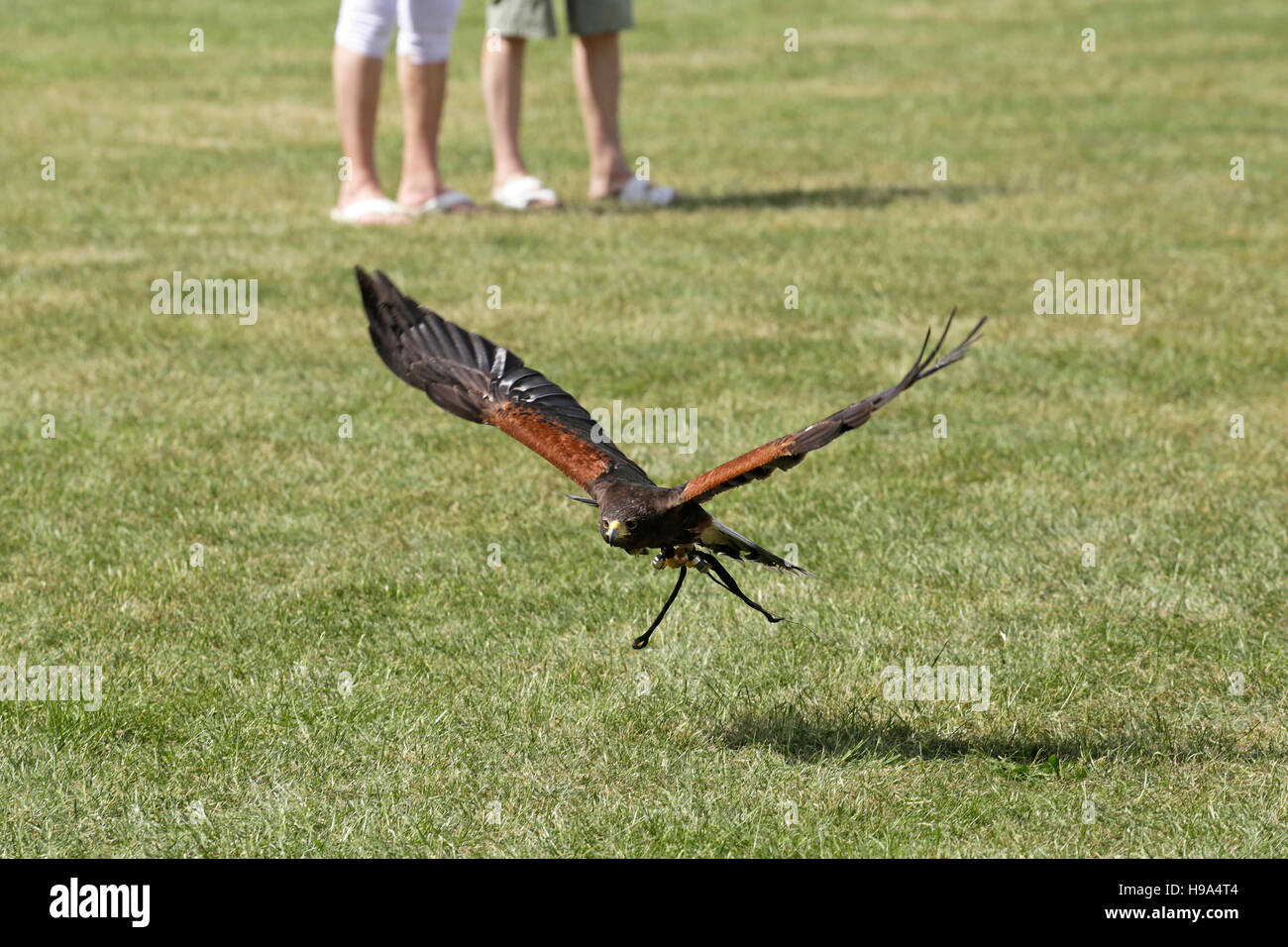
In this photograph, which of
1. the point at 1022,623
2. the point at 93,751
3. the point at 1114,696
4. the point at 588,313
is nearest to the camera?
the point at 93,751

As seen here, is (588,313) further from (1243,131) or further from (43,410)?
(1243,131)

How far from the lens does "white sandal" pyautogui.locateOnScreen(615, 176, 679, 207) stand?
12.2 metres

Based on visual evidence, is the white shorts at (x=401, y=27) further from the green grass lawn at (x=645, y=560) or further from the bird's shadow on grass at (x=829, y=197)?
the bird's shadow on grass at (x=829, y=197)

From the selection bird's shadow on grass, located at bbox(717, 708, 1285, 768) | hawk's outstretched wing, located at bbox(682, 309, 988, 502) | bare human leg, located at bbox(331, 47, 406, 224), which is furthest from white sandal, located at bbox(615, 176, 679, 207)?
hawk's outstretched wing, located at bbox(682, 309, 988, 502)

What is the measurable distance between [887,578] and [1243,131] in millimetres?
10921

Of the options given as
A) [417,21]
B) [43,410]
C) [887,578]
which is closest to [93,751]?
[887,578]

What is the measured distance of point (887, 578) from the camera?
5.98 metres

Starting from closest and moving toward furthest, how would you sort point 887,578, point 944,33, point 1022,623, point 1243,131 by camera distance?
1. point 1022,623
2. point 887,578
3. point 1243,131
4. point 944,33

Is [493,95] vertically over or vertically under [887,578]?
over

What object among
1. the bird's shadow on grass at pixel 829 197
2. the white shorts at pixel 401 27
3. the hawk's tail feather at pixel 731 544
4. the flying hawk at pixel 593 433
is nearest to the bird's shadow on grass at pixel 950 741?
the flying hawk at pixel 593 433

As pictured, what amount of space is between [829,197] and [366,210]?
3.58 metres

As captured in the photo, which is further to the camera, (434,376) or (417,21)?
(417,21)

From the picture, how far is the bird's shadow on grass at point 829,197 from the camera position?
1220 centimetres

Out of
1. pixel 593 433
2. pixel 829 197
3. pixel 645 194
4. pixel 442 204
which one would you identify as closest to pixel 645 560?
pixel 593 433
